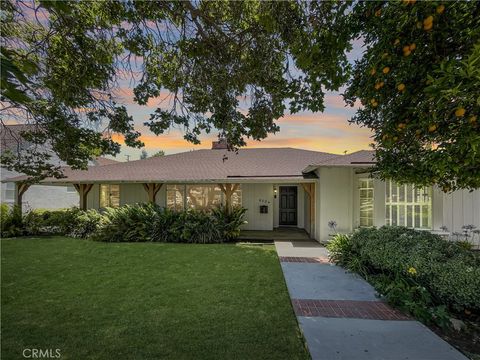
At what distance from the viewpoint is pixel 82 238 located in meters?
12.4

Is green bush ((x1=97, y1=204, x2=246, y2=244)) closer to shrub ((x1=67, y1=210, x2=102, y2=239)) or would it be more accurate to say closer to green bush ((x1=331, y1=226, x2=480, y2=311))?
shrub ((x1=67, y1=210, x2=102, y2=239))

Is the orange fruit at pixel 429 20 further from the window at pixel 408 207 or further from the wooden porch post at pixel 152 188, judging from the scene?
the wooden porch post at pixel 152 188

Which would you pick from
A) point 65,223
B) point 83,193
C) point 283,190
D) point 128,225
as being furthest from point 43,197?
point 283,190

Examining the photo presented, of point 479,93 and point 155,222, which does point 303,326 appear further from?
point 155,222

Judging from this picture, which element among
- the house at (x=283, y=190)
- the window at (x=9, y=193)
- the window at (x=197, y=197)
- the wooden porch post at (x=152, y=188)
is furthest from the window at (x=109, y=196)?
the window at (x=9, y=193)

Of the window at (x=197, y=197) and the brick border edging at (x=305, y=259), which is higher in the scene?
the window at (x=197, y=197)

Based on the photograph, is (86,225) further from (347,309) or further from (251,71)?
(347,309)

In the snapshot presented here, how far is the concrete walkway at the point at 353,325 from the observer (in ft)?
11.3

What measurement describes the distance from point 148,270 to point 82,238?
22.4ft

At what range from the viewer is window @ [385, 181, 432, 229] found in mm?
10031

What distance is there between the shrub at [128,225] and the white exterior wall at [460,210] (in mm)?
10990

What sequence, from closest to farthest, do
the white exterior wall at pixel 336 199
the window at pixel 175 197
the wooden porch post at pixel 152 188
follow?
the white exterior wall at pixel 336 199 < the wooden porch post at pixel 152 188 < the window at pixel 175 197

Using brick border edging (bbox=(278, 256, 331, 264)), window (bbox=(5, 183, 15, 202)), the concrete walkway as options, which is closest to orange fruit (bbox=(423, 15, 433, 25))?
the concrete walkway

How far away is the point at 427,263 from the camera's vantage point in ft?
16.7
